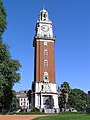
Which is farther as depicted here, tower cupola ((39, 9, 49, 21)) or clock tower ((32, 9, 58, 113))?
tower cupola ((39, 9, 49, 21))

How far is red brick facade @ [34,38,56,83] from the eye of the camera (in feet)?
226

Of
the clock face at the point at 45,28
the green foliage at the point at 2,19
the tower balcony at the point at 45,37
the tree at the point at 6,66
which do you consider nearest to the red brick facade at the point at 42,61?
the tower balcony at the point at 45,37

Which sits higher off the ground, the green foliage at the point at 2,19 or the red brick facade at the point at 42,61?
the red brick facade at the point at 42,61

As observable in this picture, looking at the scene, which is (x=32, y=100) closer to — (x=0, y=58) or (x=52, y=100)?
(x=52, y=100)

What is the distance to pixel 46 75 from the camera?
69188 mm

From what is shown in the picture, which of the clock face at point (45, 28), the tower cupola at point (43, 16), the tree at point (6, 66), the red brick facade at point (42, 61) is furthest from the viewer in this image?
the tower cupola at point (43, 16)

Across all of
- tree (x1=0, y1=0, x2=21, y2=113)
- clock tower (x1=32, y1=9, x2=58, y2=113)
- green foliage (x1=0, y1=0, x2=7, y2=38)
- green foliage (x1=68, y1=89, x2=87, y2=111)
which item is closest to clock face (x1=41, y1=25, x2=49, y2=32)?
clock tower (x1=32, y1=9, x2=58, y2=113)

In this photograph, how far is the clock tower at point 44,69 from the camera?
6675 centimetres

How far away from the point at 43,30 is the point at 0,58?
48634mm

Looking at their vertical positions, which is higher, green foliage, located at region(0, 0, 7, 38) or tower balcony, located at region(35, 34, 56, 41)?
tower balcony, located at region(35, 34, 56, 41)

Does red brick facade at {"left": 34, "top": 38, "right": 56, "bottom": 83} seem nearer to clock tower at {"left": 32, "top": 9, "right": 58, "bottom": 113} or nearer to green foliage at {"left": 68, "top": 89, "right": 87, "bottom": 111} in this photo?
clock tower at {"left": 32, "top": 9, "right": 58, "bottom": 113}

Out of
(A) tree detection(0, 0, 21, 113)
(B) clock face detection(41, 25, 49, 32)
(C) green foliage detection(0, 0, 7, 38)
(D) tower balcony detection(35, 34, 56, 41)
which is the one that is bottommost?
(A) tree detection(0, 0, 21, 113)

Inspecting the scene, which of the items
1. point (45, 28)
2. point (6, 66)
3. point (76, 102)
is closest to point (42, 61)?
point (45, 28)

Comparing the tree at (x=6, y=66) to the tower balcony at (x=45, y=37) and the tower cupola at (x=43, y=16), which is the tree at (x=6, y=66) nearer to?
the tower balcony at (x=45, y=37)
